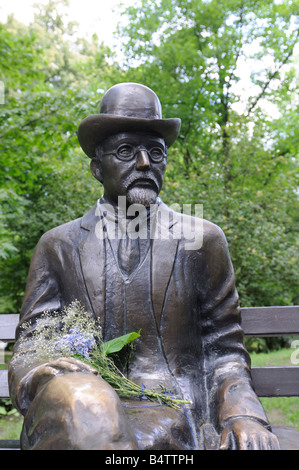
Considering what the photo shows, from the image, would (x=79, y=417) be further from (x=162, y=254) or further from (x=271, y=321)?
(x=271, y=321)

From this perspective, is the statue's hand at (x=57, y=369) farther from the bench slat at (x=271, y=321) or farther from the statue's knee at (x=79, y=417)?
the bench slat at (x=271, y=321)

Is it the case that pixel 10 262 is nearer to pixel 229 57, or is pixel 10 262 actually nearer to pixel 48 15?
pixel 229 57

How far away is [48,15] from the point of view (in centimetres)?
1959

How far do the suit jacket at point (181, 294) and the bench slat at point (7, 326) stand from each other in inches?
42.6

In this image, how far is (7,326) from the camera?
3.80m

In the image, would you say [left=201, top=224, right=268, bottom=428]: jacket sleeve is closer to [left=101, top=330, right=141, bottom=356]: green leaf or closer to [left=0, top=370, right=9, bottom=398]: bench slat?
[left=101, top=330, right=141, bottom=356]: green leaf

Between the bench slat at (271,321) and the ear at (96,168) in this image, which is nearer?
the ear at (96,168)

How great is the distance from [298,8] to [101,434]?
36.1 feet

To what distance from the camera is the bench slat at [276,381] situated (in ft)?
11.6

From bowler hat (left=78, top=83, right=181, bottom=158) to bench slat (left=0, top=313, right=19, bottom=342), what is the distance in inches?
61.3

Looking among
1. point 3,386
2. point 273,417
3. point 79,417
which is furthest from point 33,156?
point 79,417

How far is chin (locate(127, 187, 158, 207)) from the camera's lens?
8.75 ft

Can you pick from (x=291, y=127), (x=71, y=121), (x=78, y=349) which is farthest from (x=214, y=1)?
(x=78, y=349)

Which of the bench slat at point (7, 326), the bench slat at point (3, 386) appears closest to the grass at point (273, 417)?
the bench slat at point (3, 386)
